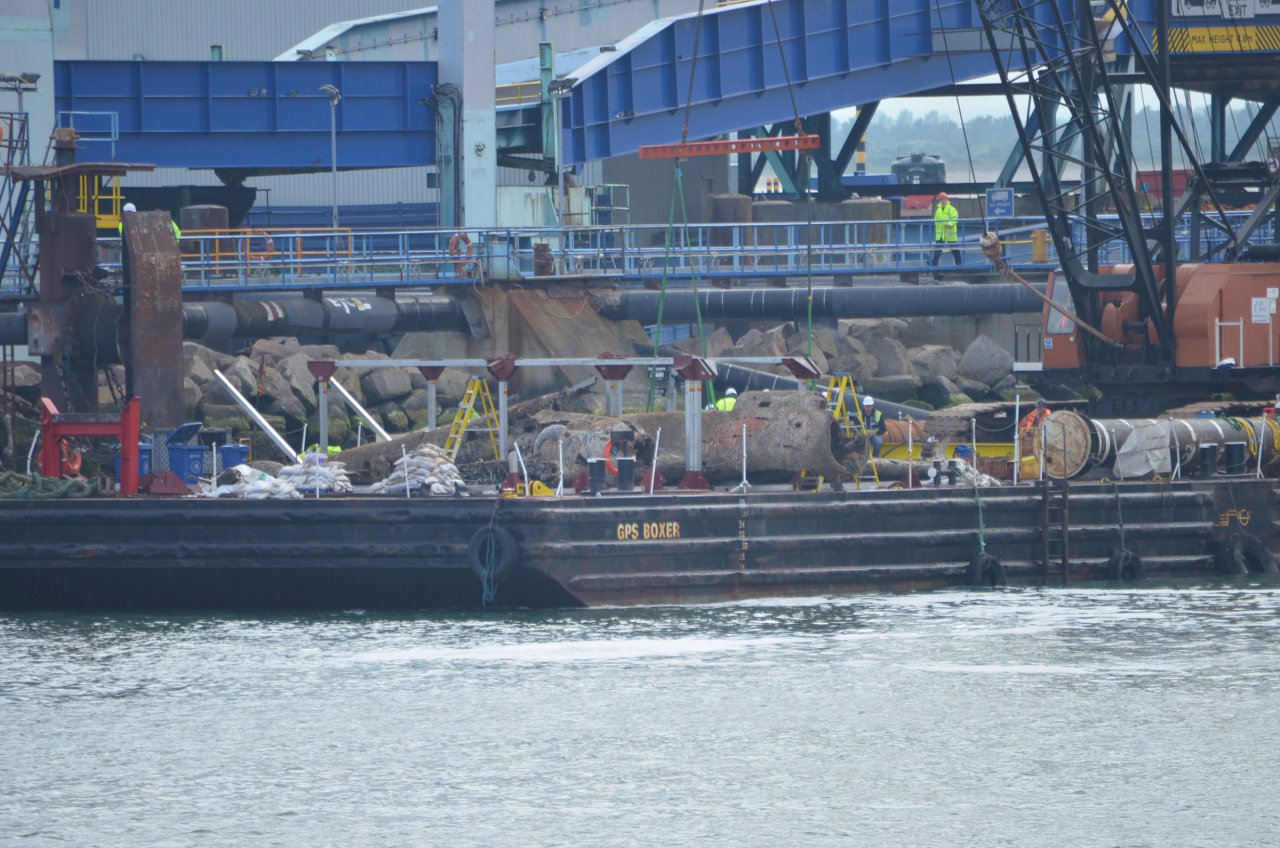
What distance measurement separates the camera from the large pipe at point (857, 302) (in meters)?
42.4

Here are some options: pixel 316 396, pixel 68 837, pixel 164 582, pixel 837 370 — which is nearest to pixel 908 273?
pixel 837 370

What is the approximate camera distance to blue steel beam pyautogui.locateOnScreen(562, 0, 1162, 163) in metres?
47.1

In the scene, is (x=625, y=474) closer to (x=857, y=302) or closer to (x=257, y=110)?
(x=857, y=302)

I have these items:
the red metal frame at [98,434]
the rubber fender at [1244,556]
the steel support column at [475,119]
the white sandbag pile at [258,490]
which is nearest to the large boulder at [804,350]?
the steel support column at [475,119]

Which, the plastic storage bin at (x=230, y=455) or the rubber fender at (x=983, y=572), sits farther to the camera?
the plastic storage bin at (x=230, y=455)

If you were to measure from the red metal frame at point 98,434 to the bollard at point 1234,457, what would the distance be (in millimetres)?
14729

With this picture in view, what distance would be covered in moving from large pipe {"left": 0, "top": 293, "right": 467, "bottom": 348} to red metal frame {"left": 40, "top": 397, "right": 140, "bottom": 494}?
11907 mm

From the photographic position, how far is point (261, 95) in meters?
46.6

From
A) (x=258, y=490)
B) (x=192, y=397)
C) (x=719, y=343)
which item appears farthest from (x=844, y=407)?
(x=719, y=343)

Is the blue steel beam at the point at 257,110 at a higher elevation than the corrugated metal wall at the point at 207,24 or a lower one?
lower

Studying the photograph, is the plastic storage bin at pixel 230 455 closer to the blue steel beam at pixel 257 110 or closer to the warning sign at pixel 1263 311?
the warning sign at pixel 1263 311

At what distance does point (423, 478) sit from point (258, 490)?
78.4 inches

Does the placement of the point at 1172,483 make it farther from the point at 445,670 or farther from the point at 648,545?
the point at 445,670

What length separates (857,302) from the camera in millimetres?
42750
